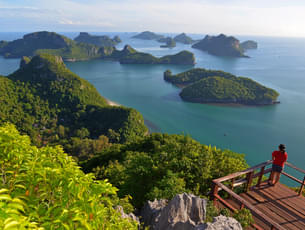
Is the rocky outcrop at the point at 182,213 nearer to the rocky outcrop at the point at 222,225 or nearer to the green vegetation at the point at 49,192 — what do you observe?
the rocky outcrop at the point at 222,225

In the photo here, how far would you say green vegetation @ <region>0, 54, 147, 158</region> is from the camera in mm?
53156

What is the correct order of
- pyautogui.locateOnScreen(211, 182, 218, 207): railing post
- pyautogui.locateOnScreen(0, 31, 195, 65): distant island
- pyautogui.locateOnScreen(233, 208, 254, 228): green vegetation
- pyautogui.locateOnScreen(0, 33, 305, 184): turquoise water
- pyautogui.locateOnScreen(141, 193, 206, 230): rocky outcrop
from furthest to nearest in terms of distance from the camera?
pyautogui.locateOnScreen(0, 31, 195, 65): distant island, pyautogui.locateOnScreen(0, 33, 305, 184): turquoise water, pyautogui.locateOnScreen(211, 182, 218, 207): railing post, pyautogui.locateOnScreen(141, 193, 206, 230): rocky outcrop, pyautogui.locateOnScreen(233, 208, 254, 228): green vegetation

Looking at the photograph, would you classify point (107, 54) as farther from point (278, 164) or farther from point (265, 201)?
point (265, 201)

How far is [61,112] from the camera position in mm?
66938

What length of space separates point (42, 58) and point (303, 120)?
9024 centimetres

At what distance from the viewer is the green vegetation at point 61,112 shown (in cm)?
5316

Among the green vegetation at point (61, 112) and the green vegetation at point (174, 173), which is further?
the green vegetation at point (61, 112)

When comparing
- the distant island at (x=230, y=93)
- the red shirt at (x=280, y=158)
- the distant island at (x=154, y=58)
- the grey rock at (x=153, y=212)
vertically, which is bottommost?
the distant island at (x=230, y=93)

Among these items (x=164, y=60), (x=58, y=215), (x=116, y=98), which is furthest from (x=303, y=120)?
(x=164, y=60)

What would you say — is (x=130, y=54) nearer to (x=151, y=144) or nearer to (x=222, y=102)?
(x=222, y=102)

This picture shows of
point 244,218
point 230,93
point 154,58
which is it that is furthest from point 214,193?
point 154,58

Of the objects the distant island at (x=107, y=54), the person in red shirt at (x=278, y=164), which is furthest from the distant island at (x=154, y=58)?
the person in red shirt at (x=278, y=164)

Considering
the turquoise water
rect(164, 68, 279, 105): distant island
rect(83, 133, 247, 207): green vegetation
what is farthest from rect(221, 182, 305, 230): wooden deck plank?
rect(164, 68, 279, 105): distant island

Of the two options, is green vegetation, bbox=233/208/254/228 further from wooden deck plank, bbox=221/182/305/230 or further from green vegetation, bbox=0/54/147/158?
green vegetation, bbox=0/54/147/158
